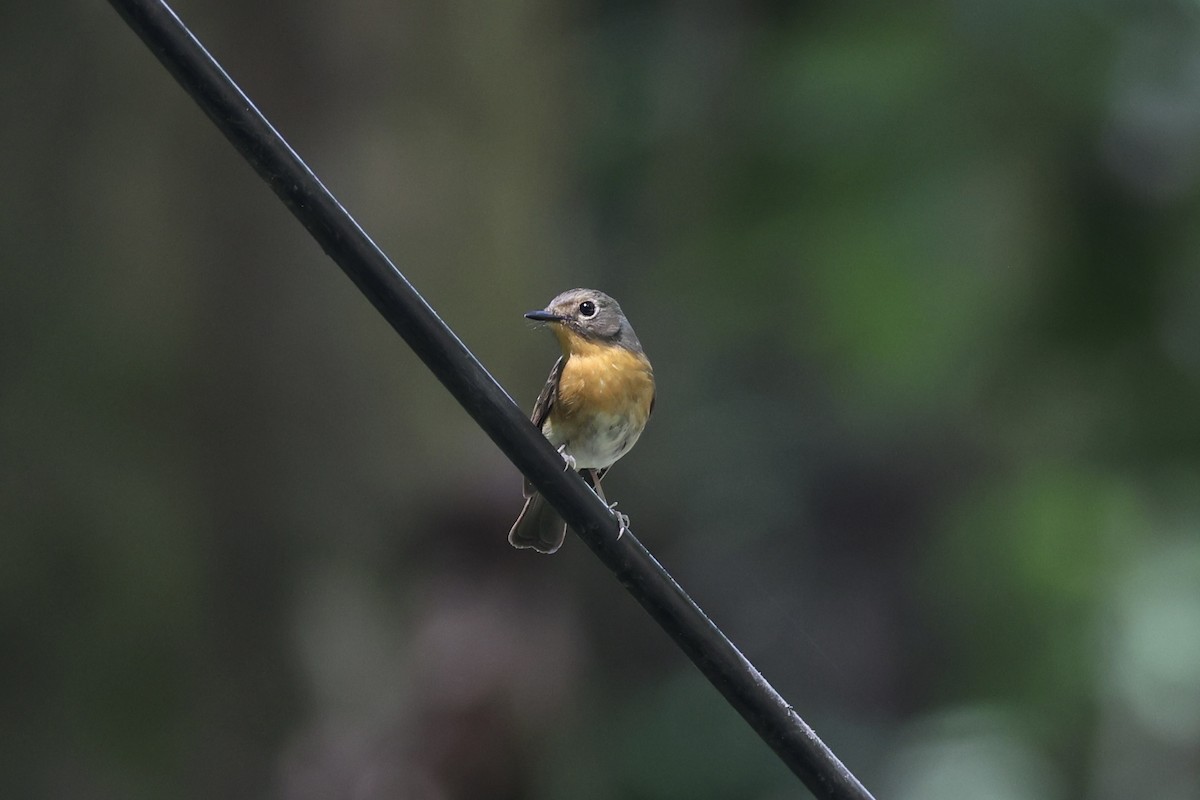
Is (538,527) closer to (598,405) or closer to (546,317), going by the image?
(598,405)

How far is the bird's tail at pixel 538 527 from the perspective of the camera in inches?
150

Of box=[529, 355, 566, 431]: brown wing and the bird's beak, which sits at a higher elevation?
the bird's beak

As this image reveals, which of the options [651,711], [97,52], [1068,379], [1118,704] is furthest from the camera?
[651,711]

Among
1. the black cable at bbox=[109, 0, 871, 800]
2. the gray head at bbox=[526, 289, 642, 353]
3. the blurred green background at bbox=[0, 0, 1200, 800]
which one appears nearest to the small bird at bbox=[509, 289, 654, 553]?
the gray head at bbox=[526, 289, 642, 353]

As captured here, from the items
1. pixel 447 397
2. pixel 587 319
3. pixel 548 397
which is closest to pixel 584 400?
pixel 548 397

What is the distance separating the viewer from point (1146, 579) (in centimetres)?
492

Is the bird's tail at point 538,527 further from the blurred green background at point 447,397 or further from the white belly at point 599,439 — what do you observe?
the blurred green background at point 447,397

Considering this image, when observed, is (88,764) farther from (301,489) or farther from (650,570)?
(650,570)

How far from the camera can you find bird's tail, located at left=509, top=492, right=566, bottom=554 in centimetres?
381

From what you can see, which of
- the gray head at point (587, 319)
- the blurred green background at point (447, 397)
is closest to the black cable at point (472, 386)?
the gray head at point (587, 319)

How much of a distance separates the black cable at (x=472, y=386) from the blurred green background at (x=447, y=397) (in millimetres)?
3162

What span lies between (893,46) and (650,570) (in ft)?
13.7

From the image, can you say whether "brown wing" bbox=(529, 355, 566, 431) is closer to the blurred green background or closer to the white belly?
the white belly

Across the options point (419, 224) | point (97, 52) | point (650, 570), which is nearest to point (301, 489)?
point (419, 224)
